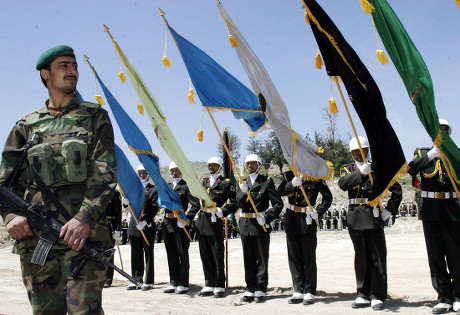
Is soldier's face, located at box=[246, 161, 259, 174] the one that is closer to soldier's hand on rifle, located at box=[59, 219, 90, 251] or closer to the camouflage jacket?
the camouflage jacket

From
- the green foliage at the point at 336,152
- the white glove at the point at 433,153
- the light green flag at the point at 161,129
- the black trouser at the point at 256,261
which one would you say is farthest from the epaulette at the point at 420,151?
the green foliage at the point at 336,152

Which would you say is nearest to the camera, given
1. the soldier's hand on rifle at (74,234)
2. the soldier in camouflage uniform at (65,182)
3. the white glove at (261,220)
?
the soldier's hand on rifle at (74,234)

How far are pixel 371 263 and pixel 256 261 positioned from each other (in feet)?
6.66

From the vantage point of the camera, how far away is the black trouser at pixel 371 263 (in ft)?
21.9

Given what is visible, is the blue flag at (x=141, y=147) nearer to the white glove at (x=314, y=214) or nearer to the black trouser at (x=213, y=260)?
the black trouser at (x=213, y=260)

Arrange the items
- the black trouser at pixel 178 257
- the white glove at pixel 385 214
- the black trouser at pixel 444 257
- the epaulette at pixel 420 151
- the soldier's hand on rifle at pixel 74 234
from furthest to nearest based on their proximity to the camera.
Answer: the black trouser at pixel 178 257
the white glove at pixel 385 214
the epaulette at pixel 420 151
the black trouser at pixel 444 257
the soldier's hand on rifle at pixel 74 234

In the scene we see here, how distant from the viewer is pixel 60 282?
3471mm

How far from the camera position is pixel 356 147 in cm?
698

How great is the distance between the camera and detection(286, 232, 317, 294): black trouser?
24.6 ft

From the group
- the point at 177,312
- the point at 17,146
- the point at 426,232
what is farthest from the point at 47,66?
the point at 426,232

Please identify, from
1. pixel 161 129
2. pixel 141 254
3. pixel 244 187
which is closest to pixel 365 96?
pixel 244 187

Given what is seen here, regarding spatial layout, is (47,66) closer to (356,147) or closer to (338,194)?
(356,147)

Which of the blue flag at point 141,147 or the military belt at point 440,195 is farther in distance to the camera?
the blue flag at point 141,147

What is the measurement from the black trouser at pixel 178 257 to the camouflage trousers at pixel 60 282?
228 inches
